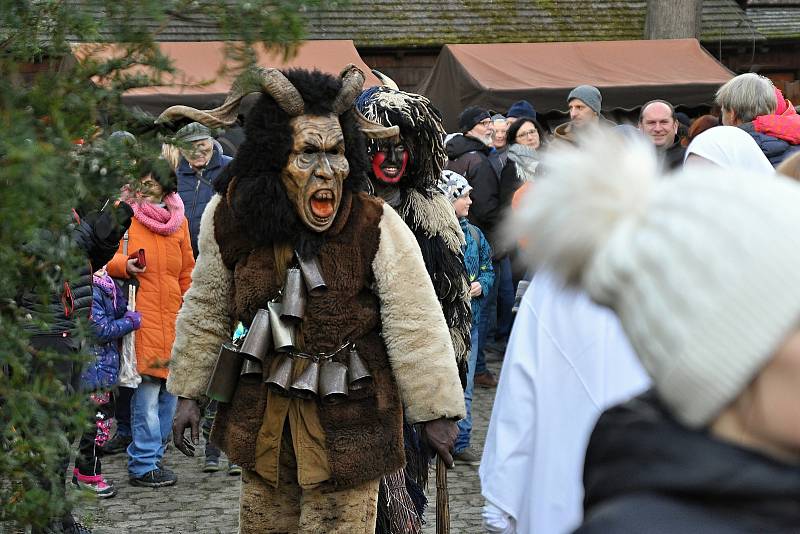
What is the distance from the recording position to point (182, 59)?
44.3 ft

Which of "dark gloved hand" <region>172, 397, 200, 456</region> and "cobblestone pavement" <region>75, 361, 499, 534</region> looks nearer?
"dark gloved hand" <region>172, 397, 200, 456</region>

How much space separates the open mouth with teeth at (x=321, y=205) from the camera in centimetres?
445

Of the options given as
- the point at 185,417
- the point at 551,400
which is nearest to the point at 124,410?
the point at 185,417

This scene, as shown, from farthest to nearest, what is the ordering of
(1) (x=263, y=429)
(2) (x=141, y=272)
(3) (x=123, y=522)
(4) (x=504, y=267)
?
1. (4) (x=504, y=267)
2. (2) (x=141, y=272)
3. (3) (x=123, y=522)
4. (1) (x=263, y=429)

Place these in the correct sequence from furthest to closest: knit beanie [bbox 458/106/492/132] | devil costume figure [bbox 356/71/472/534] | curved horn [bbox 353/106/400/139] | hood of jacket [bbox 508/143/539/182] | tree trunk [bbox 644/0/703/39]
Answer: tree trunk [bbox 644/0/703/39]
knit beanie [bbox 458/106/492/132]
hood of jacket [bbox 508/143/539/182]
devil costume figure [bbox 356/71/472/534]
curved horn [bbox 353/106/400/139]

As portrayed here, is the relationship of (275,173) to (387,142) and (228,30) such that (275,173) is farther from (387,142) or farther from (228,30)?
(228,30)

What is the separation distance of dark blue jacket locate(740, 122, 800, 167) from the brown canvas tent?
8310 mm

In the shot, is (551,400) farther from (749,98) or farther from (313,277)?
(749,98)

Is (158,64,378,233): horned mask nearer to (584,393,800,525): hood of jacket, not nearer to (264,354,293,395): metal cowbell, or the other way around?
(264,354,293,395): metal cowbell

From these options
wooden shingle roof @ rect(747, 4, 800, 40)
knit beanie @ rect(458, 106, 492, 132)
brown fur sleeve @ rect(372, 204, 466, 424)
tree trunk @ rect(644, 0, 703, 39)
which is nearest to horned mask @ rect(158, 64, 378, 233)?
brown fur sleeve @ rect(372, 204, 466, 424)

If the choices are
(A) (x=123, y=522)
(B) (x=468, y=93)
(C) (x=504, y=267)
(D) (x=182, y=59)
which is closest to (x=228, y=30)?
(A) (x=123, y=522)

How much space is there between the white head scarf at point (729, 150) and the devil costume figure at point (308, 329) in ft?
3.68

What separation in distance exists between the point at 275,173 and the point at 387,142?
1.13 meters

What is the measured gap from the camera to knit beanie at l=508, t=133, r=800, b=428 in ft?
4.52
